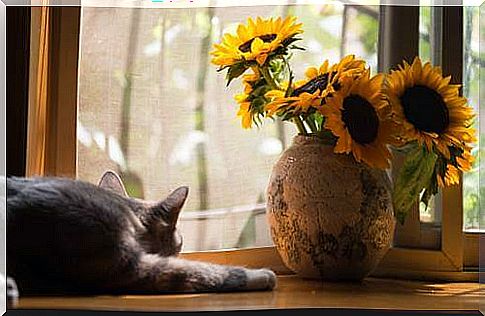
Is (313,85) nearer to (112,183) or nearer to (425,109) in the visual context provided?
(425,109)

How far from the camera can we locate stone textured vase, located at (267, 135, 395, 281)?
120 centimetres

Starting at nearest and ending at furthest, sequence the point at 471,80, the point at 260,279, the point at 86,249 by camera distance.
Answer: the point at 86,249 → the point at 260,279 → the point at 471,80

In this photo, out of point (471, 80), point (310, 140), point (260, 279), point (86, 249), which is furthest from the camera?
point (471, 80)

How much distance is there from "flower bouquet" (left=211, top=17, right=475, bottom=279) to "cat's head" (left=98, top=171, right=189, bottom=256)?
0.51 ft

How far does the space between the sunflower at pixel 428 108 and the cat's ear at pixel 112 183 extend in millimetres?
407

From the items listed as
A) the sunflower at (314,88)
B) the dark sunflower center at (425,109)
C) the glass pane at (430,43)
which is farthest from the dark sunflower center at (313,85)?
the glass pane at (430,43)

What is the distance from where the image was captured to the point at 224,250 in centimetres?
126

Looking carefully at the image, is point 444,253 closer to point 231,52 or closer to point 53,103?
point 231,52

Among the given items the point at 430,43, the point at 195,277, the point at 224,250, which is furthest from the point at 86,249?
the point at 430,43

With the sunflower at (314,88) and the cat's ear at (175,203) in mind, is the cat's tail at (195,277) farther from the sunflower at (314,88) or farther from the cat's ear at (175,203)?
the sunflower at (314,88)

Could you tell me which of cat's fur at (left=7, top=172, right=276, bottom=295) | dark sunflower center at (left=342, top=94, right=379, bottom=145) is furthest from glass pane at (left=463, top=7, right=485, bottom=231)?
cat's fur at (left=7, top=172, right=276, bottom=295)

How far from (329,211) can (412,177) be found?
16 cm

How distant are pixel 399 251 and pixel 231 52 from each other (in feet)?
1.40

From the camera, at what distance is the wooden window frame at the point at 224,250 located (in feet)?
3.85
